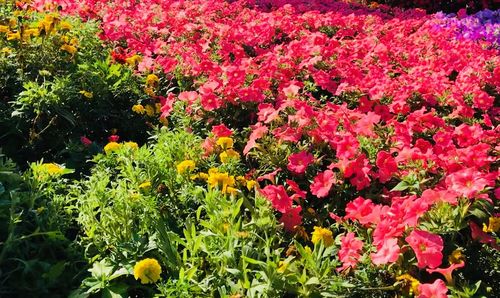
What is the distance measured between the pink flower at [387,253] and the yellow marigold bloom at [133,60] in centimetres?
250

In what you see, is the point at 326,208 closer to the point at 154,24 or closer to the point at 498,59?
the point at 498,59

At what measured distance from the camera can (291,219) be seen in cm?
225

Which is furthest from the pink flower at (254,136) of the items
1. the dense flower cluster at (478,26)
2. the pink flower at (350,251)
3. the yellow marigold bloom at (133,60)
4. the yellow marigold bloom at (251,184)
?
the dense flower cluster at (478,26)

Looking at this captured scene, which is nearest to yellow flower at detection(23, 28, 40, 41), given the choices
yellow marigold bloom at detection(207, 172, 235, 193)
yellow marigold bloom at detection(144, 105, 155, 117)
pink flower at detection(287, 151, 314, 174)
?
yellow marigold bloom at detection(144, 105, 155, 117)

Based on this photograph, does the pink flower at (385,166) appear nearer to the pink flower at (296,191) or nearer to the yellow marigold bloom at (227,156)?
the pink flower at (296,191)

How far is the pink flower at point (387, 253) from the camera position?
1.80m

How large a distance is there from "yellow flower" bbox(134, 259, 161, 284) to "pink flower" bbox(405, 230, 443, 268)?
88 cm

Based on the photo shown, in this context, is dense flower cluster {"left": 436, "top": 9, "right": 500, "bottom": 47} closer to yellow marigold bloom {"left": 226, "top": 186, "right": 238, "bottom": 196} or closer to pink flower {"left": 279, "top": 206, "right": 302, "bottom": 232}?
pink flower {"left": 279, "top": 206, "right": 302, "bottom": 232}

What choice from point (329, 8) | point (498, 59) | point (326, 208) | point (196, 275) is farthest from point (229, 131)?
point (329, 8)

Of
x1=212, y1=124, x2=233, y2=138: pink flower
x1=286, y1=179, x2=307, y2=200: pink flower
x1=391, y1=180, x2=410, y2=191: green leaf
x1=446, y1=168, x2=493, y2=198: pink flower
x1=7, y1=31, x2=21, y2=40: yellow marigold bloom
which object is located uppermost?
x1=7, y1=31, x2=21, y2=40: yellow marigold bloom

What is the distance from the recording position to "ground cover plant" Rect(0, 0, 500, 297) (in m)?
1.92

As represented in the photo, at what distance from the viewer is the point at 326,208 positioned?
2453 millimetres

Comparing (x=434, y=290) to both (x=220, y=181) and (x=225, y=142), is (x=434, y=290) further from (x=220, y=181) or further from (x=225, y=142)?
(x=225, y=142)

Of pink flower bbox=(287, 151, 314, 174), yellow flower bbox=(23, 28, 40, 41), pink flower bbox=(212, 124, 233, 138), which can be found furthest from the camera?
yellow flower bbox=(23, 28, 40, 41)
